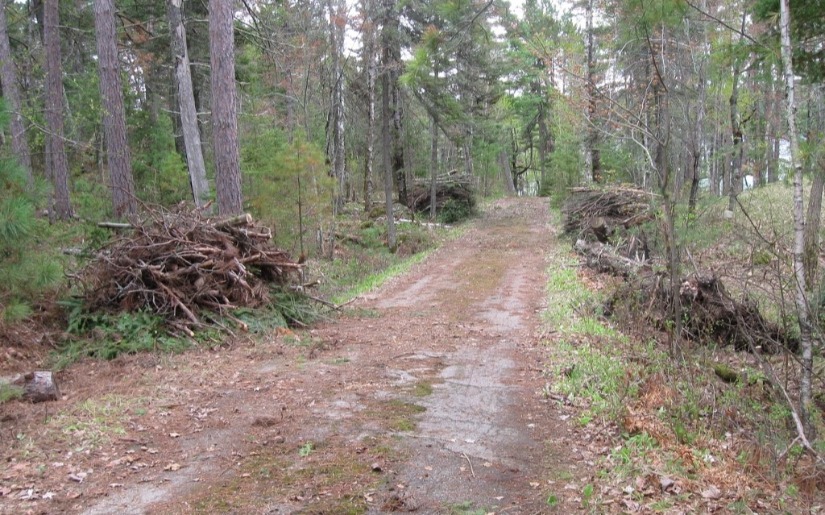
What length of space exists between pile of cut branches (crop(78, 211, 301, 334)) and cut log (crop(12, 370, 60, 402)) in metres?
2.27

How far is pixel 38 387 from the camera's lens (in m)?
5.93

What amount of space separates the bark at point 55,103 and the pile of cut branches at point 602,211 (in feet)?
51.8

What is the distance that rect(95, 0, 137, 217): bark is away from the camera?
1188cm

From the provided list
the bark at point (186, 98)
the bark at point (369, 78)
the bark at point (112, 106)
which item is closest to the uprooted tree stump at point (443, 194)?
the bark at point (369, 78)

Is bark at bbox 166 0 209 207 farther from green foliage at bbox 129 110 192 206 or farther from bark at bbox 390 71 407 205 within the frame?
bark at bbox 390 71 407 205

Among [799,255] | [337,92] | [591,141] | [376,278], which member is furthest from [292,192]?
[591,141]

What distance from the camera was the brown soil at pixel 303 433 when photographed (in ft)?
13.6

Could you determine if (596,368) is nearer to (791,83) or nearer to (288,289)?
(791,83)

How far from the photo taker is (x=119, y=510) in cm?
395

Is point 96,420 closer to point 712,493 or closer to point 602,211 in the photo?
point 712,493

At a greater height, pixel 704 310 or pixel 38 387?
pixel 38 387

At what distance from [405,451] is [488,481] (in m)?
0.79

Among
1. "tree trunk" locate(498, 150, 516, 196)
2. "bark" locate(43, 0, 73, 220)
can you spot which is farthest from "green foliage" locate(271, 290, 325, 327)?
"tree trunk" locate(498, 150, 516, 196)

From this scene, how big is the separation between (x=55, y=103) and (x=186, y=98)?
16.2 feet
